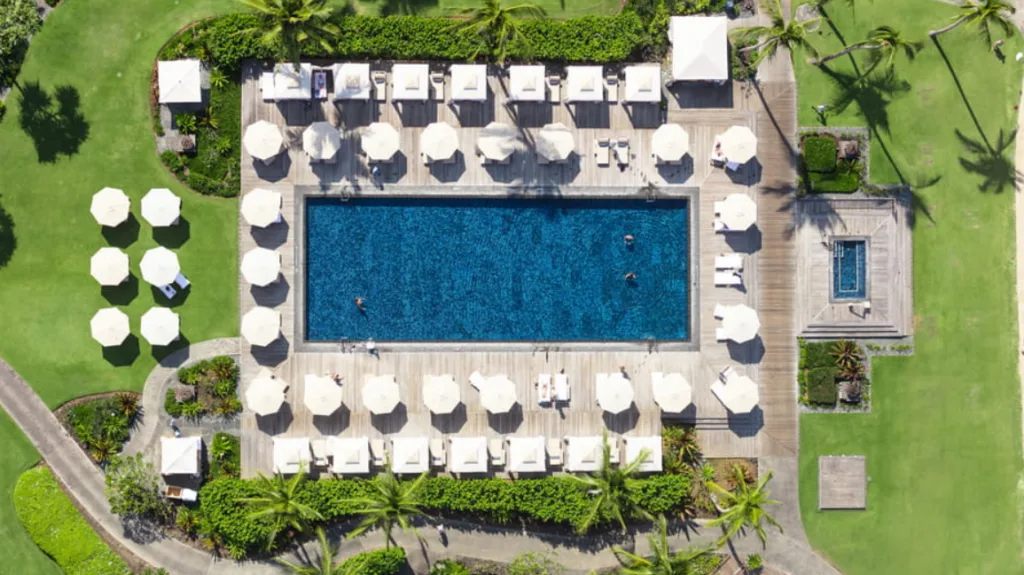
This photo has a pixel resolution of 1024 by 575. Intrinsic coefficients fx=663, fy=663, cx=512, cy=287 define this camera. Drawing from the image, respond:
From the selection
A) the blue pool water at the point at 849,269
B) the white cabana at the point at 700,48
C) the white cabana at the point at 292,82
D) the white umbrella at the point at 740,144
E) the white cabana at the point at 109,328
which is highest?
the white cabana at the point at 700,48

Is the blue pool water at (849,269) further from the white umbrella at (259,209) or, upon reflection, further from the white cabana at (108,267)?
the white cabana at (108,267)

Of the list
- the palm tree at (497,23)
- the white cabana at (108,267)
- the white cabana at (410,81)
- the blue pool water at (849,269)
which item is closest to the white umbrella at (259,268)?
the white cabana at (108,267)

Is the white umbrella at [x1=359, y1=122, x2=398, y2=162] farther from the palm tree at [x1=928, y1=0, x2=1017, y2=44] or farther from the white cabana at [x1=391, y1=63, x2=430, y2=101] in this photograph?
the palm tree at [x1=928, y1=0, x2=1017, y2=44]

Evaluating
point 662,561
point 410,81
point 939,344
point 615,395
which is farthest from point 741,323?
point 410,81

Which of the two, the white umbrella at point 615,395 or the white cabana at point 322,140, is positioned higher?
the white cabana at point 322,140

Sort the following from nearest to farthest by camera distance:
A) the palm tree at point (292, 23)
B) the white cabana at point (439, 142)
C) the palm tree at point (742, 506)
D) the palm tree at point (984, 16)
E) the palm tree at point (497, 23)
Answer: the palm tree at point (292, 23)
the palm tree at point (984, 16)
the palm tree at point (497, 23)
the palm tree at point (742, 506)
the white cabana at point (439, 142)

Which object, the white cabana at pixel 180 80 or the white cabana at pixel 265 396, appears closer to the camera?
the white cabana at pixel 265 396
